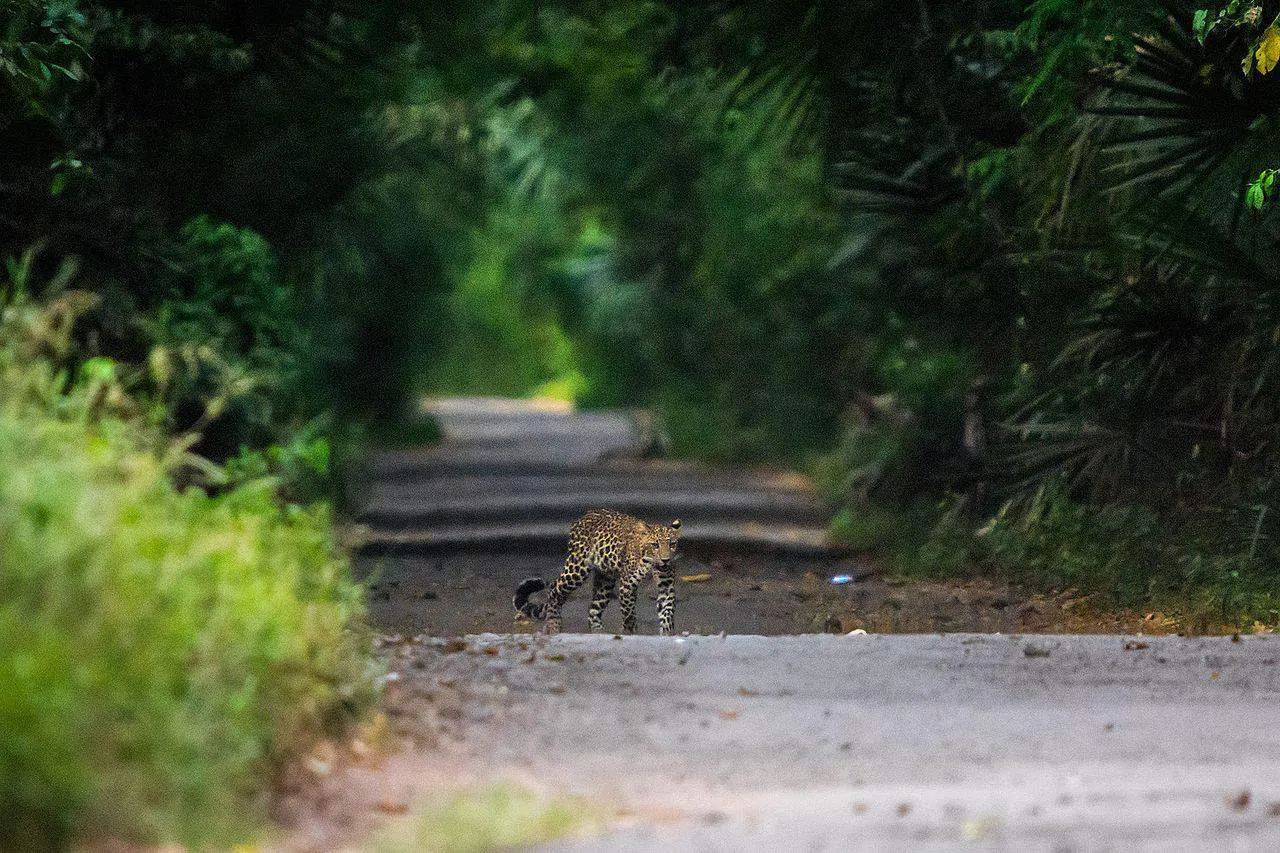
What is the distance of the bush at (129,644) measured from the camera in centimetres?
523

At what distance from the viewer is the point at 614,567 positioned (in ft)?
37.3

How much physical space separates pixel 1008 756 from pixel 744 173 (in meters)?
19.7

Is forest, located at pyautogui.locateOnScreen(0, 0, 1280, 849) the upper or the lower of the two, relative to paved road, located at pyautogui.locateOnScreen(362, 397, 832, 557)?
upper

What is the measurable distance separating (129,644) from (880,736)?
9.92 ft

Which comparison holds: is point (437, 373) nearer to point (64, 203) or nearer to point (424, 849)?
point (64, 203)

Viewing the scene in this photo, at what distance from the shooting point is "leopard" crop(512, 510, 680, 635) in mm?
11172

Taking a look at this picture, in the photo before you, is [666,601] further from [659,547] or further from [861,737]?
[861,737]

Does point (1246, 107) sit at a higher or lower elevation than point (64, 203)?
higher

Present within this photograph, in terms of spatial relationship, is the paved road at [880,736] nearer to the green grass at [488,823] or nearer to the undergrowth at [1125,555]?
the green grass at [488,823]

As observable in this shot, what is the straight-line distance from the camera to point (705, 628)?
12.5 meters

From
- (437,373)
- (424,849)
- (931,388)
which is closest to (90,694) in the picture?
(424,849)

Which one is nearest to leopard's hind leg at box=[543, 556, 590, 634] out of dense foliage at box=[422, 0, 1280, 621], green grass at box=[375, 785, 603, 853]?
dense foliage at box=[422, 0, 1280, 621]

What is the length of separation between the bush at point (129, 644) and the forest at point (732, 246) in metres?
0.02

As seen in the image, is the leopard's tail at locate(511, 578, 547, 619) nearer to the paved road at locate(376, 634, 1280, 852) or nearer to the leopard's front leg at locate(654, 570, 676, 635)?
the leopard's front leg at locate(654, 570, 676, 635)
